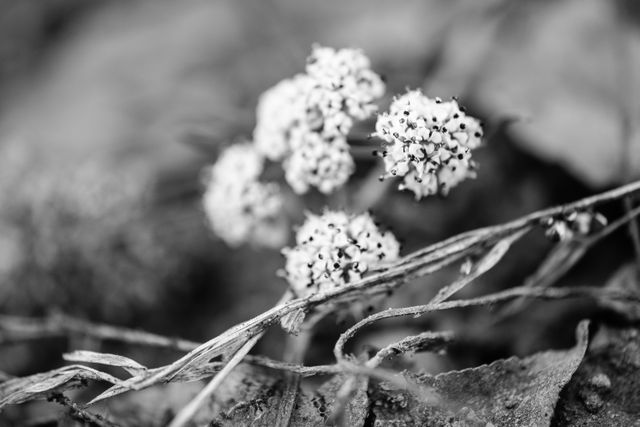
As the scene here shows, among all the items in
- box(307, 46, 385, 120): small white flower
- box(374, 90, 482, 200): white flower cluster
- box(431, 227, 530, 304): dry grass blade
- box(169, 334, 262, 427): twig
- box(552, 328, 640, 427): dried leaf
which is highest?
box(307, 46, 385, 120): small white flower

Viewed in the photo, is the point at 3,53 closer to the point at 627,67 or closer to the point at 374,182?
the point at 374,182

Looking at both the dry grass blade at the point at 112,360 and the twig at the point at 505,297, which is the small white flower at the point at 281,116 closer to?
the twig at the point at 505,297

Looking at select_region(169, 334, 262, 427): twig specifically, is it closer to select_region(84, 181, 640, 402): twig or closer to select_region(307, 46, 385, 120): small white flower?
select_region(84, 181, 640, 402): twig

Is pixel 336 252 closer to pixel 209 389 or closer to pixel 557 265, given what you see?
pixel 209 389

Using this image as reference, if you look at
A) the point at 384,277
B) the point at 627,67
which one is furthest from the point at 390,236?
the point at 627,67

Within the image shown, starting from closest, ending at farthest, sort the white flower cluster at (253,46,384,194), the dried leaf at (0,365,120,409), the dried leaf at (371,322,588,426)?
the dried leaf at (371,322,588,426) → the dried leaf at (0,365,120,409) → the white flower cluster at (253,46,384,194)

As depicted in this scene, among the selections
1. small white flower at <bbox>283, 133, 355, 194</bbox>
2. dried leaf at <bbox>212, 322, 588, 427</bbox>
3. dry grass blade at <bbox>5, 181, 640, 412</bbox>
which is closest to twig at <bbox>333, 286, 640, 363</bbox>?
dry grass blade at <bbox>5, 181, 640, 412</bbox>
